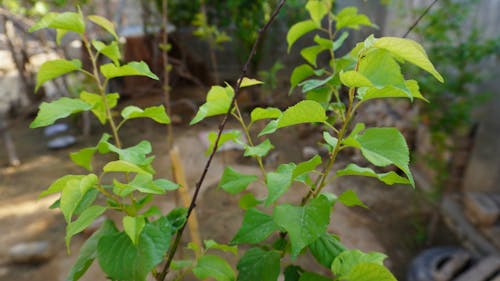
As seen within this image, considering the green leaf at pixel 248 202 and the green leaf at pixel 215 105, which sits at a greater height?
the green leaf at pixel 215 105

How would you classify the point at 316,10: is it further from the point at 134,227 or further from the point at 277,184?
the point at 134,227

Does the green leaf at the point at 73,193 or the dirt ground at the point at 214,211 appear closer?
the green leaf at the point at 73,193

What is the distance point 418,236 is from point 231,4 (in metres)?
2.73

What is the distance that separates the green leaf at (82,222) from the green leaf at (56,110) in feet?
0.43

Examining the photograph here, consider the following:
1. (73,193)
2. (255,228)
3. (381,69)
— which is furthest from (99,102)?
(381,69)

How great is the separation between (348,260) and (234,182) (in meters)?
0.22

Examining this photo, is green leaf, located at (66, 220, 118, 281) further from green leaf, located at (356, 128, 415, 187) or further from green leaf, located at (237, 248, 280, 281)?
green leaf, located at (356, 128, 415, 187)

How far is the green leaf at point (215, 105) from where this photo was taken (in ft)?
1.82

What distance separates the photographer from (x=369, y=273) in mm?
482

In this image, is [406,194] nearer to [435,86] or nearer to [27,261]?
[435,86]

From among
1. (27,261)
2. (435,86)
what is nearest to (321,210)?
(435,86)

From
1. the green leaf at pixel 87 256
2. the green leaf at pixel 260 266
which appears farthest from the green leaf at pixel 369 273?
the green leaf at pixel 87 256

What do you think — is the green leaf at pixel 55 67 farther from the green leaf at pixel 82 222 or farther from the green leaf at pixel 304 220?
the green leaf at pixel 304 220

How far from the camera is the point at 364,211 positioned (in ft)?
9.59
